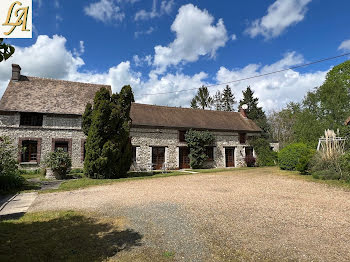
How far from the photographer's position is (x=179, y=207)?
588 cm

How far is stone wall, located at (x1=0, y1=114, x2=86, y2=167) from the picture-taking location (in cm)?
1530

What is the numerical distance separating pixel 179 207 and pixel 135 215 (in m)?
1.31

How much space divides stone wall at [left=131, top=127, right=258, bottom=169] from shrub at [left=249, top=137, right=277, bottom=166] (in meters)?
2.31

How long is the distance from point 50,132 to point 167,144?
954 centimetres

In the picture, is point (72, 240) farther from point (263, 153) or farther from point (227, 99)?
point (227, 99)

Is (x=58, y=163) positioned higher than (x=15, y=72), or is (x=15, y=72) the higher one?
(x=15, y=72)

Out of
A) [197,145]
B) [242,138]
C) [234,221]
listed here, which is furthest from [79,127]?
[242,138]

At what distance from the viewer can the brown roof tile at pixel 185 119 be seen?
18.9m

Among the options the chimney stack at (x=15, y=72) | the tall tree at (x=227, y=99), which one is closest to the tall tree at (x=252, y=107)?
the tall tree at (x=227, y=99)

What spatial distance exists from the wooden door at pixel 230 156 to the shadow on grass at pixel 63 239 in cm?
1779

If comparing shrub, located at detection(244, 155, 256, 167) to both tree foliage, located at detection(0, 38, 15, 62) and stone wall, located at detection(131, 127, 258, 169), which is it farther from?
tree foliage, located at detection(0, 38, 15, 62)

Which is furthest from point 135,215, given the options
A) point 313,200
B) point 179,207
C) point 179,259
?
point 313,200

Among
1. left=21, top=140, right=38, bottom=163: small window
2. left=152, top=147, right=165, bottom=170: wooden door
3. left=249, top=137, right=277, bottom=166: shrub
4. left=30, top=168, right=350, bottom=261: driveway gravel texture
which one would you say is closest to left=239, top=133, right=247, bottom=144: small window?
left=249, top=137, right=277, bottom=166: shrub

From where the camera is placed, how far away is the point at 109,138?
12797 millimetres
